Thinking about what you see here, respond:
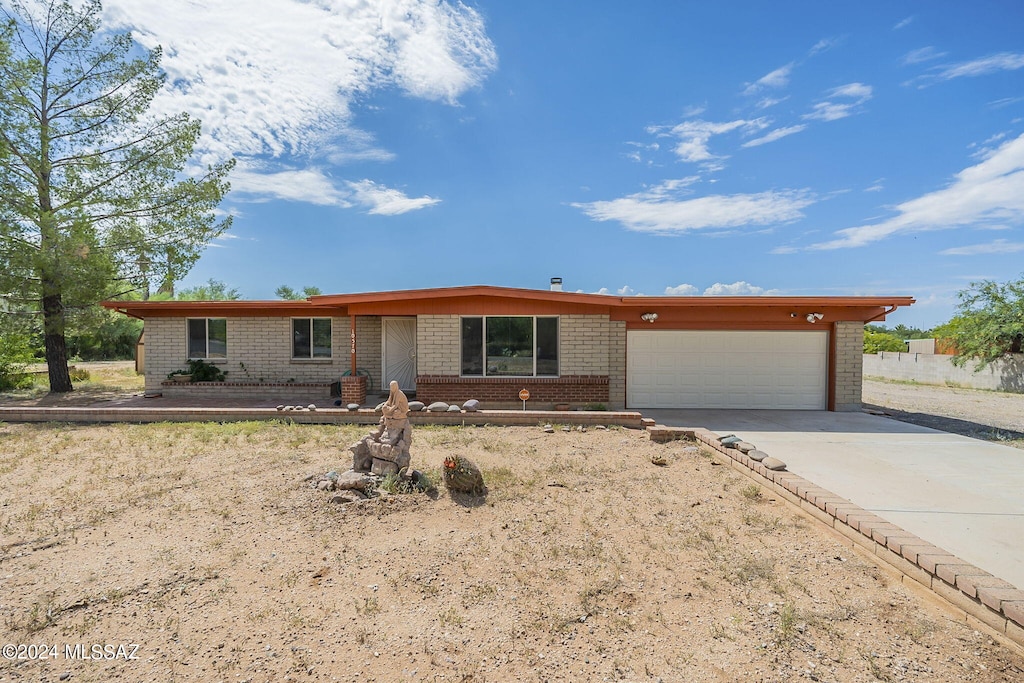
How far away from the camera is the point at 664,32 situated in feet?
34.7

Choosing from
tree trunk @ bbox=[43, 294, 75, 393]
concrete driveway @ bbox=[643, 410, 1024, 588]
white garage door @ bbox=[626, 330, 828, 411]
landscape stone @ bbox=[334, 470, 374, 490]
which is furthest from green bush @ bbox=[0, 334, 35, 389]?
concrete driveway @ bbox=[643, 410, 1024, 588]

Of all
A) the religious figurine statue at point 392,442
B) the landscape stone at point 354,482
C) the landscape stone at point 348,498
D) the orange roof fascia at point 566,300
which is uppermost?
the orange roof fascia at point 566,300

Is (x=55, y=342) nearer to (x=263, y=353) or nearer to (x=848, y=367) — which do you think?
(x=263, y=353)

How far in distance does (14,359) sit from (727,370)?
67.8ft

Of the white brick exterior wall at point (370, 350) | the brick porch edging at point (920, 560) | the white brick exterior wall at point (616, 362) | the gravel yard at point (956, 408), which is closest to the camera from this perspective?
the brick porch edging at point (920, 560)

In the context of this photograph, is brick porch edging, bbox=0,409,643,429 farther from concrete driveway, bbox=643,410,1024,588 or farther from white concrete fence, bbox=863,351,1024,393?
white concrete fence, bbox=863,351,1024,393

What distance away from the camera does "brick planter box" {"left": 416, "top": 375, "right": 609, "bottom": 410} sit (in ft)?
34.3

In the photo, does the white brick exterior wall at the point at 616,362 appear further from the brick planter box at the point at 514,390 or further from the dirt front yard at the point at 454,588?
the dirt front yard at the point at 454,588

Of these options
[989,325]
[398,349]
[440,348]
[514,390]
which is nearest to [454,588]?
[514,390]

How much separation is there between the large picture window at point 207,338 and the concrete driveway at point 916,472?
39.0 ft

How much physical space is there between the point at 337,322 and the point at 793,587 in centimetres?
1197

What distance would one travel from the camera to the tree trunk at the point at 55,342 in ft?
43.0

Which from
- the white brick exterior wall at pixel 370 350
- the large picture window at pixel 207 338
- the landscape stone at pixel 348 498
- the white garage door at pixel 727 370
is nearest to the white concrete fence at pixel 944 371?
the white garage door at pixel 727 370

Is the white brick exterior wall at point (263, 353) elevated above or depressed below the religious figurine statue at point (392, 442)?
above
